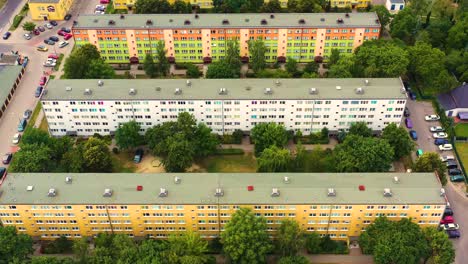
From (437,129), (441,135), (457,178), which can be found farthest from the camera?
(437,129)

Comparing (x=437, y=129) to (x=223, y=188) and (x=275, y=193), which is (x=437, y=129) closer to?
Result: (x=275, y=193)

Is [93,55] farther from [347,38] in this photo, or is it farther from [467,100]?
[467,100]

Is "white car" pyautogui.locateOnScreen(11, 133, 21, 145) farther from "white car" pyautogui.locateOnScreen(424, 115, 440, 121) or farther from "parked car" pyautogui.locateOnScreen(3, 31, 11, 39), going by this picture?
"white car" pyautogui.locateOnScreen(424, 115, 440, 121)

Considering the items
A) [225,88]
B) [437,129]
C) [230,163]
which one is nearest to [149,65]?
[225,88]

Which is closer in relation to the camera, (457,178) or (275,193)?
(275,193)

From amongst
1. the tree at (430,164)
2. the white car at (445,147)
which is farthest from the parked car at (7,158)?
the white car at (445,147)

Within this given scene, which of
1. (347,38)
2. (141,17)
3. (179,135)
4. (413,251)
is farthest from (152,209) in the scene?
(347,38)
